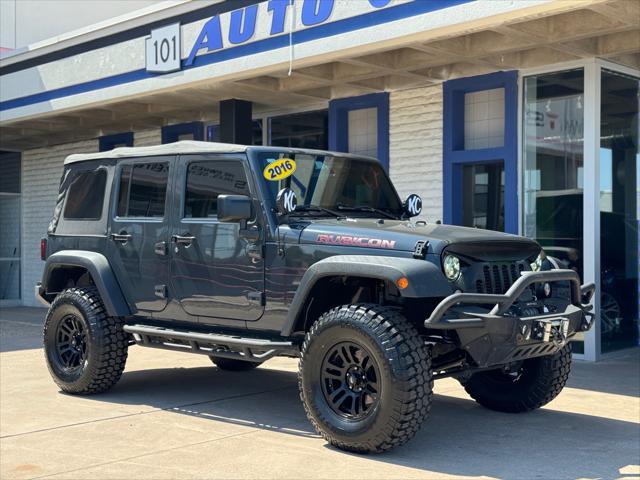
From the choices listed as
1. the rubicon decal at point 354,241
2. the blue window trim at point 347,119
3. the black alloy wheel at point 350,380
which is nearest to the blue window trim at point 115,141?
the blue window trim at point 347,119

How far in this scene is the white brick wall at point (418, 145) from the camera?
11297mm

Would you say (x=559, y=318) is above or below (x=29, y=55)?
below

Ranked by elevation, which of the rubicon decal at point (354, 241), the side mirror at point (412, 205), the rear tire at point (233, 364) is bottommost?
the rear tire at point (233, 364)

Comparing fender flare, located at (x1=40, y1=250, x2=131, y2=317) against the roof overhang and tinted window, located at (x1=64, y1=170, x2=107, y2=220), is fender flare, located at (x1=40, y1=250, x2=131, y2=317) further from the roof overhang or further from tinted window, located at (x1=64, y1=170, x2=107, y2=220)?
the roof overhang

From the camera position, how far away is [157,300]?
7.01 meters

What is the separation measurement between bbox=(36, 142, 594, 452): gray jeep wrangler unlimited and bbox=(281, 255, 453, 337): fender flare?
0.5 inches

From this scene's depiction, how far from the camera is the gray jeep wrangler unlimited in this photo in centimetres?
537

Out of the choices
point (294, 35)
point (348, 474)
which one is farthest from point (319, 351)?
point (294, 35)

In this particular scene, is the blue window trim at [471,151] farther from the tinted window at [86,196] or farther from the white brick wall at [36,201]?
the white brick wall at [36,201]

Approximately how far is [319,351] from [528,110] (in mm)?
5834

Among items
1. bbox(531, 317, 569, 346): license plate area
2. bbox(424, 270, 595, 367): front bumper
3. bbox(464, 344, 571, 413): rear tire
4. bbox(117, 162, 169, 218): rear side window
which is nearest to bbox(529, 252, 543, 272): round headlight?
bbox(424, 270, 595, 367): front bumper

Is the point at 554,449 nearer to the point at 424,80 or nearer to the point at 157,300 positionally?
the point at 157,300

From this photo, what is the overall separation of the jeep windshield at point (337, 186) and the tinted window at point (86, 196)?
196cm

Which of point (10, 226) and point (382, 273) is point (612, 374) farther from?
point (10, 226)
